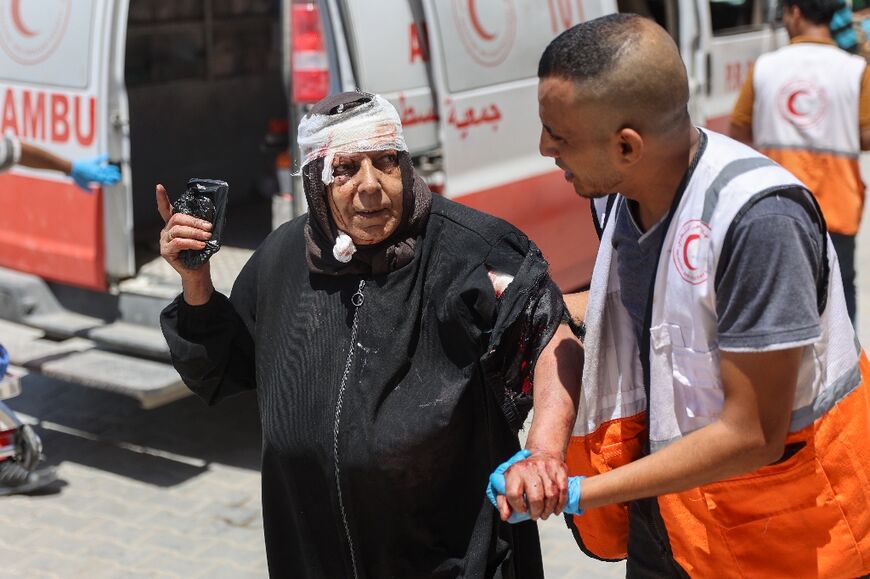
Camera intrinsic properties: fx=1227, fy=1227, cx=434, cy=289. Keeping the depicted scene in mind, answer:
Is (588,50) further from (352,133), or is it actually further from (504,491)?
(504,491)

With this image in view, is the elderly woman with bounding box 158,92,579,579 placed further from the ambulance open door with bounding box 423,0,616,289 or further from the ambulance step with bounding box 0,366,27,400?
the ambulance step with bounding box 0,366,27,400

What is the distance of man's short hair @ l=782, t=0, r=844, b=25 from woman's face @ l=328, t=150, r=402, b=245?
9.55ft

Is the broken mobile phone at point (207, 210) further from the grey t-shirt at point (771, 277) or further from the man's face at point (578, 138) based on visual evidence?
the grey t-shirt at point (771, 277)

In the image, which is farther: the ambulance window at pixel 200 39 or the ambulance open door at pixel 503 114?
the ambulance window at pixel 200 39

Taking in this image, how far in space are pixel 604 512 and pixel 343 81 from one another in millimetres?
2459

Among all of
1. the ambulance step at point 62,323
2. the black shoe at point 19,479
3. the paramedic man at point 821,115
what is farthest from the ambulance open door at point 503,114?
the black shoe at point 19,479

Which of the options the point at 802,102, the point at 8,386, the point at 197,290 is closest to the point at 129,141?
the point at 8,386

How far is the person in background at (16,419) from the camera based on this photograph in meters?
4.79

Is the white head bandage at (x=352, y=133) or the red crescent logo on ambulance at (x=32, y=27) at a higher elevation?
the red crescent logo on ambulance at (x=32, y=27)

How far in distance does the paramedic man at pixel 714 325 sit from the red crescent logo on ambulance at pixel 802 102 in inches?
103

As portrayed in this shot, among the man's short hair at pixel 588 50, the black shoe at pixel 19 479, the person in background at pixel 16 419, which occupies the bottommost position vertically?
the black shoe at pixel 19 479

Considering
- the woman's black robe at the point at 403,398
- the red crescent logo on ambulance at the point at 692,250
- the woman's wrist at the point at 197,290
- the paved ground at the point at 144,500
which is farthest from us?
the paved ground at the point at 144,500

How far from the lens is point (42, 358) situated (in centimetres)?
516

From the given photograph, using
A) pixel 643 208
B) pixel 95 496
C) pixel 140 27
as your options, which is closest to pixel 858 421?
pixel 643 208
